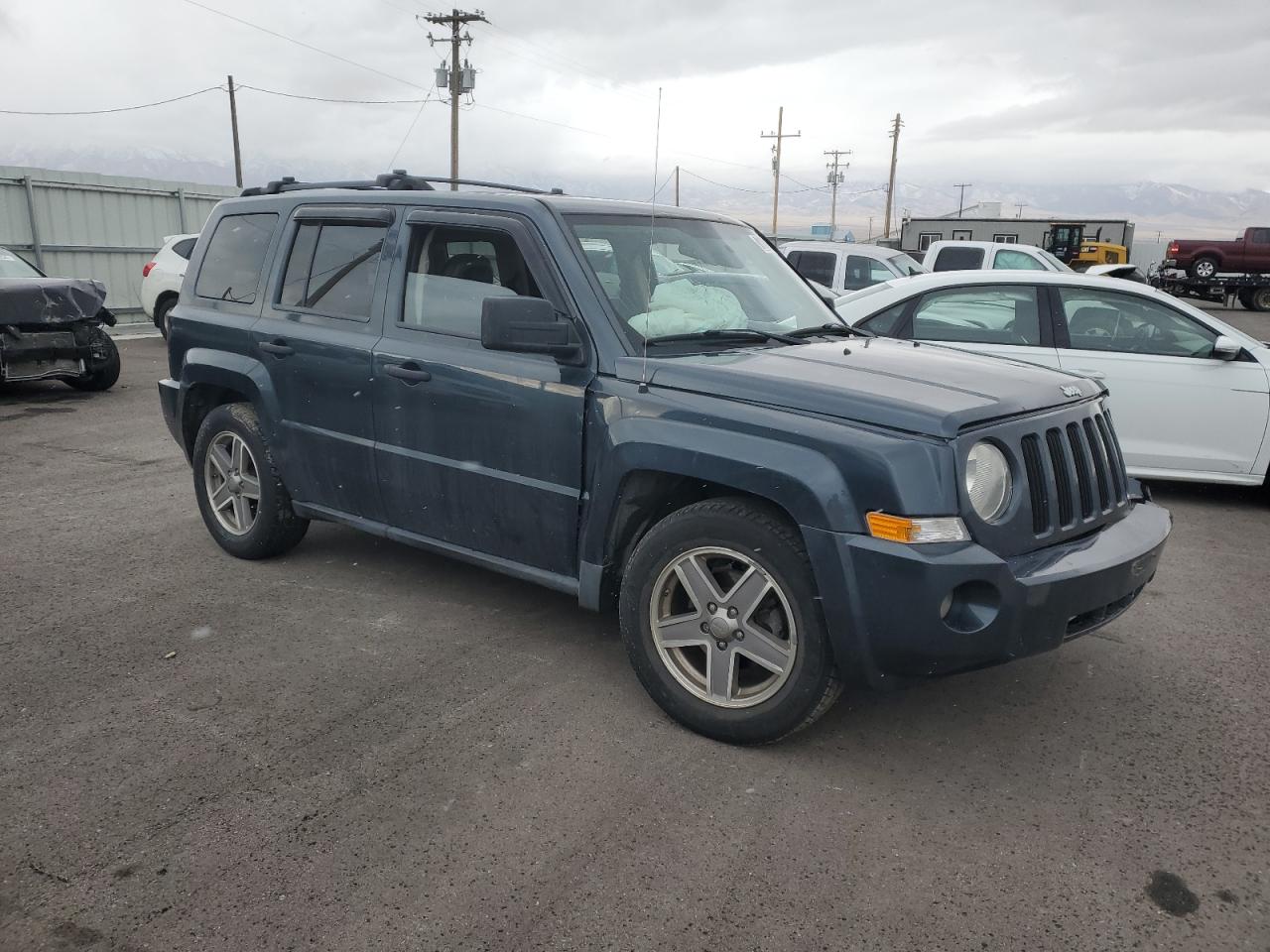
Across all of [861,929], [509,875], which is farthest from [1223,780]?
[509,875]

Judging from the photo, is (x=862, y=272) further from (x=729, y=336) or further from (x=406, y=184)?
(x=729, y=336)

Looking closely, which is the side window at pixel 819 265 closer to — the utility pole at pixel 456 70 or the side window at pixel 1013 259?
the side window at pixel 1013 259

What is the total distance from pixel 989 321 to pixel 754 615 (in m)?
4.70

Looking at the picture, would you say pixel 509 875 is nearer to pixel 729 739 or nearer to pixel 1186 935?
pixel 729 739

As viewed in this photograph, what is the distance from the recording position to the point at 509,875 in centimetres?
271

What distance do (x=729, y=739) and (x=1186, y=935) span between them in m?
1.41

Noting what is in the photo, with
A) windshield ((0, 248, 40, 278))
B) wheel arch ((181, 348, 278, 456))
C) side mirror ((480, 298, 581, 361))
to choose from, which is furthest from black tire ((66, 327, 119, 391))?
side mirror ((480, 298, 581, 361))

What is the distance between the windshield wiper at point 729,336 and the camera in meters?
3.73

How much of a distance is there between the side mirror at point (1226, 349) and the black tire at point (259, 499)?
5.95m

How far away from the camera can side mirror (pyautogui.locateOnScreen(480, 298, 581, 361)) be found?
3492 millimetres

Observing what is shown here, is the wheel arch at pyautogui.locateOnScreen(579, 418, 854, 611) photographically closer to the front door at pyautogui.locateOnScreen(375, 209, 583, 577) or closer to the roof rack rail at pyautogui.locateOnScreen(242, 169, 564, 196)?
the front door at pyautogui.locateOnScreen(375, 209, 583, 577)

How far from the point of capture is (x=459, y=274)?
4.17 metres

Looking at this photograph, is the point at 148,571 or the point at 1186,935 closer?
the point at 1186,935

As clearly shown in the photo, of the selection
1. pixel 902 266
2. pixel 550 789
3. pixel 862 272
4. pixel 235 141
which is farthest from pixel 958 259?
pixel 235 141
